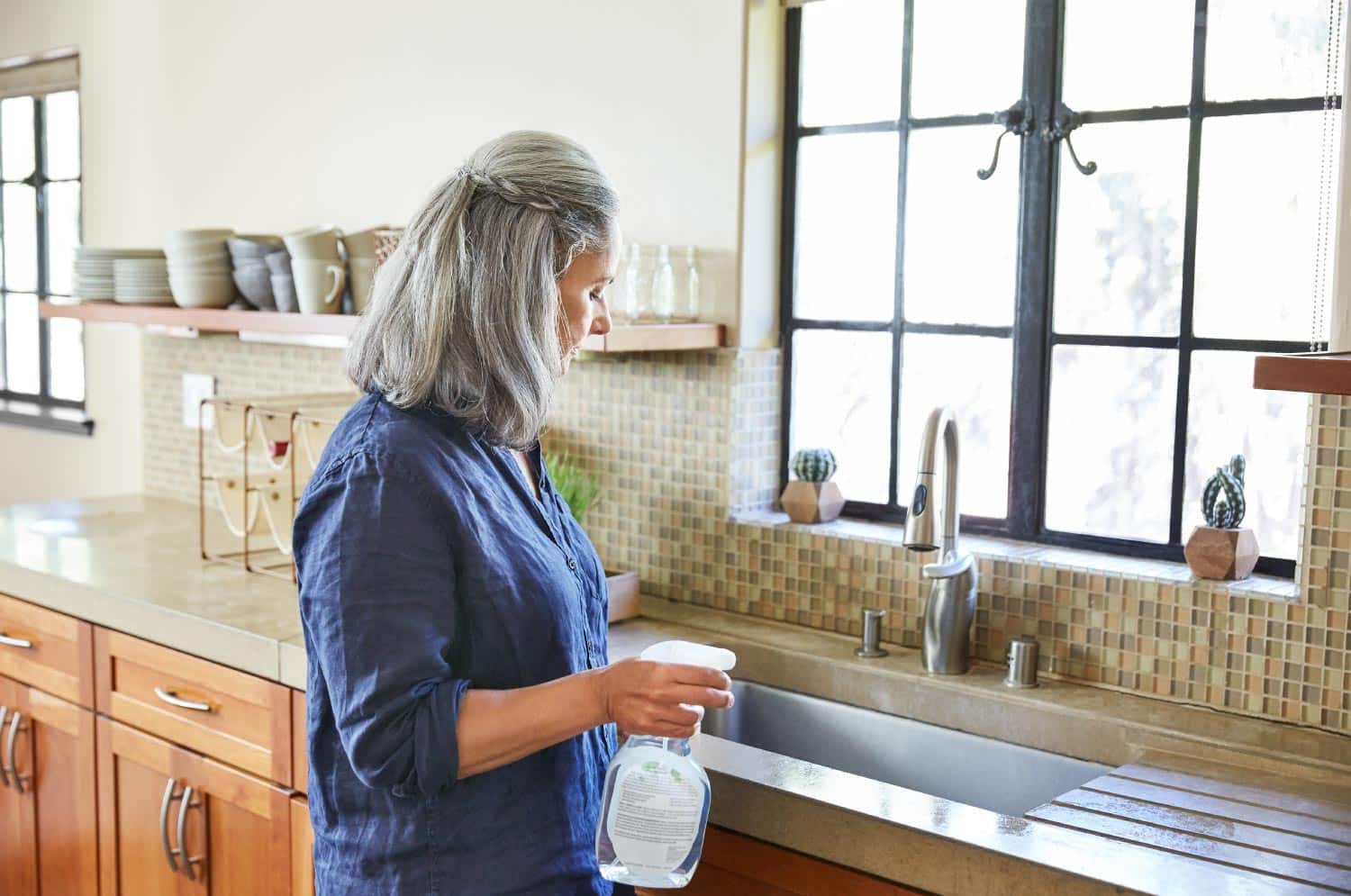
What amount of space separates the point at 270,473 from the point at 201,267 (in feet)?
1.48

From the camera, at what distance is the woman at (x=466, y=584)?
127 centimetres

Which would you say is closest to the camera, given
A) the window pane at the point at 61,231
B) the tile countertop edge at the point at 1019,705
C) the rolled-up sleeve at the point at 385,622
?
the rolled-up sleeve at the point at 385,622

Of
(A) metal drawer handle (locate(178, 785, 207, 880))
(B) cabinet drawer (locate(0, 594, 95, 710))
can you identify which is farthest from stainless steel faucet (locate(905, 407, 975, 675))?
(B) cabinet drawer (locate(0, 594, 95, 710))

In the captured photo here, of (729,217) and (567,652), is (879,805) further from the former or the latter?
(729,217)

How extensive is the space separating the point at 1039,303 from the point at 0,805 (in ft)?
7.43

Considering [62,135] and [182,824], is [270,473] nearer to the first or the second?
[182,824]

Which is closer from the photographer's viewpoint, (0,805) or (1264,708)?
(1264,708)

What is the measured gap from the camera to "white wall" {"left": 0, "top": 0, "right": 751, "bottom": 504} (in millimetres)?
2375

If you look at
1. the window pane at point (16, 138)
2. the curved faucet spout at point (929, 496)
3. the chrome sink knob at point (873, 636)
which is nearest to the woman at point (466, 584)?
the curved faucet spout at point (929, 496)

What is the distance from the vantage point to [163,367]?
3.42 metres

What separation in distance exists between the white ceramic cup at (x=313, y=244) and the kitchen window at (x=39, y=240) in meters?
1.78

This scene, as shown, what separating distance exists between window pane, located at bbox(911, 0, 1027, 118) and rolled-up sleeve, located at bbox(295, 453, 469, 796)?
1.29m

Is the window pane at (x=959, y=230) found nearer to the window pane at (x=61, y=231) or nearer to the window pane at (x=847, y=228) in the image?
the window pane at (x=847, y=228)

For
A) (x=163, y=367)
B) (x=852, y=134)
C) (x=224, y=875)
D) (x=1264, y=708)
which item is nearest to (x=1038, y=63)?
(x=852, y=134)
